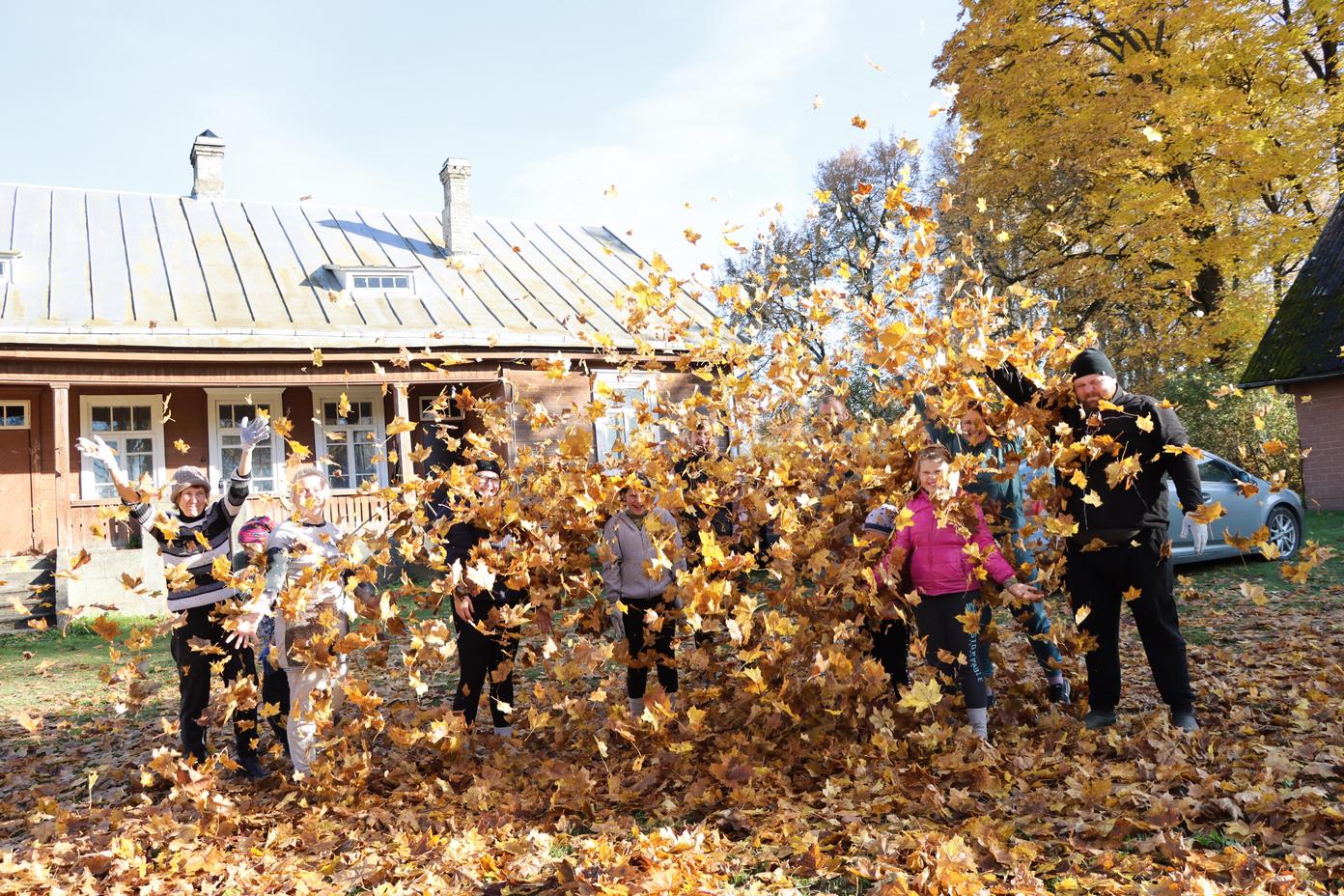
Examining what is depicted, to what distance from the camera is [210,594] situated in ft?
17.6

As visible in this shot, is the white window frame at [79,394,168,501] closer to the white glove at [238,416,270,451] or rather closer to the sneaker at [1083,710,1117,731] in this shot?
the white glove at [238,416,270,451]

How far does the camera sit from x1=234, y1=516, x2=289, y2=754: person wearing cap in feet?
17.1

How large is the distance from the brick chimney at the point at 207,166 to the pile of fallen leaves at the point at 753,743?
16.3 meters

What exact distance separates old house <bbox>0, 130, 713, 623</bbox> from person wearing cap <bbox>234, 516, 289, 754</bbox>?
815cm

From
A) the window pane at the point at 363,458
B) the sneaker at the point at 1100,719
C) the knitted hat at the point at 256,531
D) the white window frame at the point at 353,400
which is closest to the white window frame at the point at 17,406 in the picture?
the white window frame at the point at 353,400

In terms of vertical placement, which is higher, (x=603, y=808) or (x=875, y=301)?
(x=875, y=301)

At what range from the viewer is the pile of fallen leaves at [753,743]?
385cm

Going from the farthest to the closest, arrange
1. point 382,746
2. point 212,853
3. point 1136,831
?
1. point 382,746
2. point 212,853
3. point 1136,831

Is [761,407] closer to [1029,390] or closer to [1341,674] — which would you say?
[1029,390]

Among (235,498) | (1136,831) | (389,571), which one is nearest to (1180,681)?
(1136,831)

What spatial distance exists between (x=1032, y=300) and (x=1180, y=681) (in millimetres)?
2356

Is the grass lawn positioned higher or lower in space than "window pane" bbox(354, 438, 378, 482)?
lower

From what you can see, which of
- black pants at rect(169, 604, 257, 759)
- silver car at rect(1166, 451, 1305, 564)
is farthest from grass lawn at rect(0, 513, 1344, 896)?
silver car at rect(1166, 451, 1305, 564)

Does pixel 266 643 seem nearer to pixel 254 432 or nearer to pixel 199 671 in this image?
pixel 199 671
